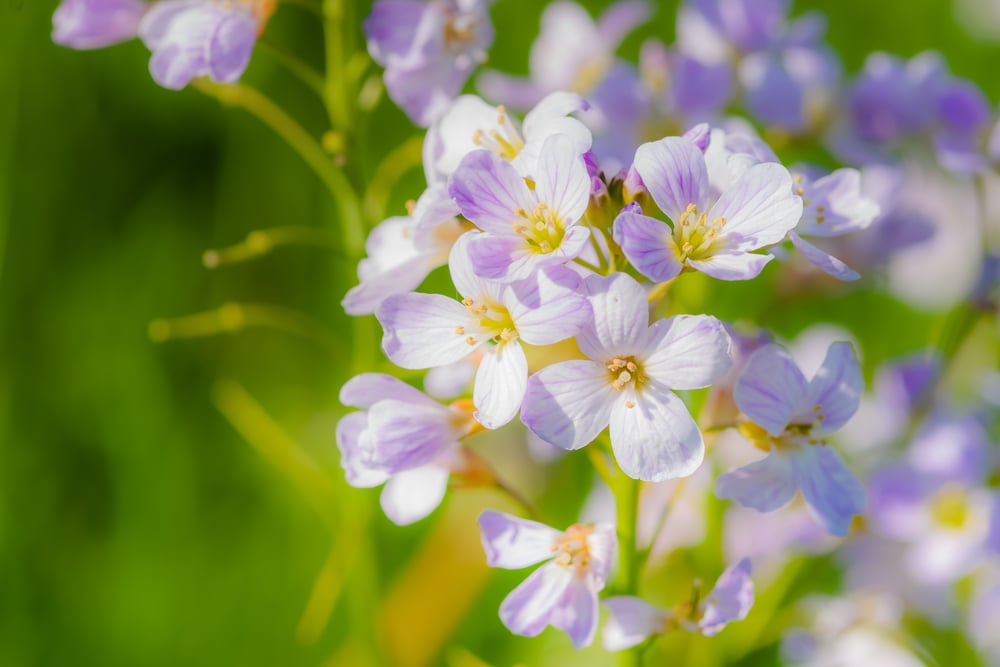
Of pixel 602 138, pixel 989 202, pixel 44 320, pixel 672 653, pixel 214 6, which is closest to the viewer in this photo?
pixel 214 6

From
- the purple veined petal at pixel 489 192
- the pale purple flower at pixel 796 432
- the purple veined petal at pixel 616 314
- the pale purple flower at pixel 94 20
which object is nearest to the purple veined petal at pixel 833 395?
the pale purple flower at pixel 796 432

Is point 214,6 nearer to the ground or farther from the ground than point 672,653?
farther from the ground

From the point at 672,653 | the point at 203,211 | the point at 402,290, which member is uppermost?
the point at 402,290

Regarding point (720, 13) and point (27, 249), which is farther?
point (27, 249)

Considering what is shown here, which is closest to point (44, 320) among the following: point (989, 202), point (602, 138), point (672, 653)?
point (602, 138)

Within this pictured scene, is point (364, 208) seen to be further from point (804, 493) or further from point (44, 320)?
point (44, 320)

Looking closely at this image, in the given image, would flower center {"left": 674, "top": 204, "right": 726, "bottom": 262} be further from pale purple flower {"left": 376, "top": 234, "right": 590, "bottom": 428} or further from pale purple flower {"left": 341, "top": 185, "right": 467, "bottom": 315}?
pale purple flower {"left": 341, "top": 185, "right": 467, "bottom": 315}

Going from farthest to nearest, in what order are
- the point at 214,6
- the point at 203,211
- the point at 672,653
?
the point at 203,211
the point at 672,653
the point at 214,6
